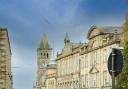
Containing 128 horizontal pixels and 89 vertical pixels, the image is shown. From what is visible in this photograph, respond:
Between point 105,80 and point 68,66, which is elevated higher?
point 68,66

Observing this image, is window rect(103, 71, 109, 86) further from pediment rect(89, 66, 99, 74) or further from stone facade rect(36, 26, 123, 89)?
pediment rect(89, 66, 99, 74)

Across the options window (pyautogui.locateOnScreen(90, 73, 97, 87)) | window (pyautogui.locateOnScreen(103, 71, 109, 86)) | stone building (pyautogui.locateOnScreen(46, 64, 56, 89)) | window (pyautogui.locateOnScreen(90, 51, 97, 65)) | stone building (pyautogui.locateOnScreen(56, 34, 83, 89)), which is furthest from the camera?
stone building (pyautogui.locateOnScreen(46, 64, 56, 89))

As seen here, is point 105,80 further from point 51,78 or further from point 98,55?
point 51,78

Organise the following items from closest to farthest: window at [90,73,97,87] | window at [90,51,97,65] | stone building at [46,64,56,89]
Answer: window at [90,73,97,87] < window at [90,51,97,65] < stone building at [46,64,56,89]

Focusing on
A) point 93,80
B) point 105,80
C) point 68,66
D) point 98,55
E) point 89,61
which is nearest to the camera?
point 105,80

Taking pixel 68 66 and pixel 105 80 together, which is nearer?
pixel 105 80

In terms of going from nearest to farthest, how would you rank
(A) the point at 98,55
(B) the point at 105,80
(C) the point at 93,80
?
1. (B) the point at 105,80
2. (A) the point at 98,55
3. (C) the point at 93,80

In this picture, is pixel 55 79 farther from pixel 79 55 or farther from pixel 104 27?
pixel 104 27

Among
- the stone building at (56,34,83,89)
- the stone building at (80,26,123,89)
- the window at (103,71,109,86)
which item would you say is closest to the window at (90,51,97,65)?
the stone building at (80,26,123,89)

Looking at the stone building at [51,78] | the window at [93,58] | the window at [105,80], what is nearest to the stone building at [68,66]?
the stone building at [51,78]

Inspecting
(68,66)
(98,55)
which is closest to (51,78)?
(68,66)

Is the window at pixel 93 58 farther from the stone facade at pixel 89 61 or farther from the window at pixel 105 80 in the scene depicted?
the window at pixel 105 80

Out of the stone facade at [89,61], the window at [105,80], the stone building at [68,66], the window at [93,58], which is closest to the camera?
the window at [105,80]

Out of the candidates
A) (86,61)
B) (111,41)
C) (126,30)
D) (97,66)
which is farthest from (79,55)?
(126,30)
